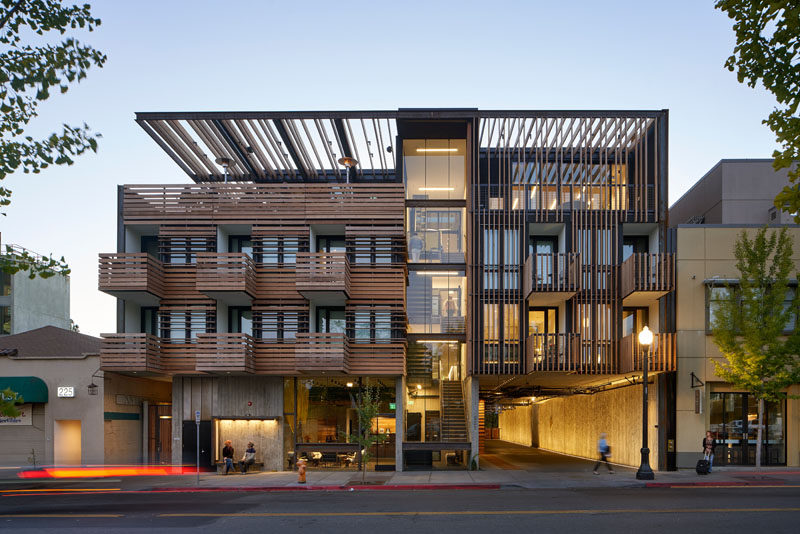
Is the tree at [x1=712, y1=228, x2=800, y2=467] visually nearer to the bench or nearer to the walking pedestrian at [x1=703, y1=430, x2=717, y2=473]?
the walking pedestrian at [x1=703, y1=430, x2=717, y2=473]

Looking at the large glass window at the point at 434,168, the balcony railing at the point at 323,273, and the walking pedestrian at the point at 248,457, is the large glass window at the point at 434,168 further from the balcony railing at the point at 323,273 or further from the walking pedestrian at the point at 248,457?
the walking pedestrian at the point at 248,457

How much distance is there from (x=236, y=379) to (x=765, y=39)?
2244 centimetres

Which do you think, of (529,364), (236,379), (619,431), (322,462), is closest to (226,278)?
(236,379)

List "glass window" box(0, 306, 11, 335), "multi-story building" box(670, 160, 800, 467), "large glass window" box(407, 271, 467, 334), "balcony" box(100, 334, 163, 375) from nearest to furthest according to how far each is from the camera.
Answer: "multi-story building" box(670, 160, 800, 467) < "balcony" box(100, 334, 163, 375) < "large glass window" box(407, 271, 467, 334) < "glass window" box(0, 306, 11, 335)

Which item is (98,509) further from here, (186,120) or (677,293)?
(677,293)

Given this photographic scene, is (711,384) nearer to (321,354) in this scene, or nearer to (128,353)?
(321,354)

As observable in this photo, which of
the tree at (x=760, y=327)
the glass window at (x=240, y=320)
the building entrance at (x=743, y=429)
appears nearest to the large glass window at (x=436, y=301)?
the glass window at (x=240, y=320)

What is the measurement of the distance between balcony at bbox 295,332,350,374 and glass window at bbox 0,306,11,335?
93.2 feet

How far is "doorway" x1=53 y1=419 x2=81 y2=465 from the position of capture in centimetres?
2639

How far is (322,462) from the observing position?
25781 millimetres

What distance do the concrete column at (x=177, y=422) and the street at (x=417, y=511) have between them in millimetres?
5887

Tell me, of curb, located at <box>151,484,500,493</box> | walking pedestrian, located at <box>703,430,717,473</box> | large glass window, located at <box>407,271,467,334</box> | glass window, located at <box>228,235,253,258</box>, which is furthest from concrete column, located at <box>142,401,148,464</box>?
walking pedestrian, located at <box>703,430,717,473</box>

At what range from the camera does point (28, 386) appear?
26.1 metres

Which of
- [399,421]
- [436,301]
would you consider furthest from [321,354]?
[436,301]
